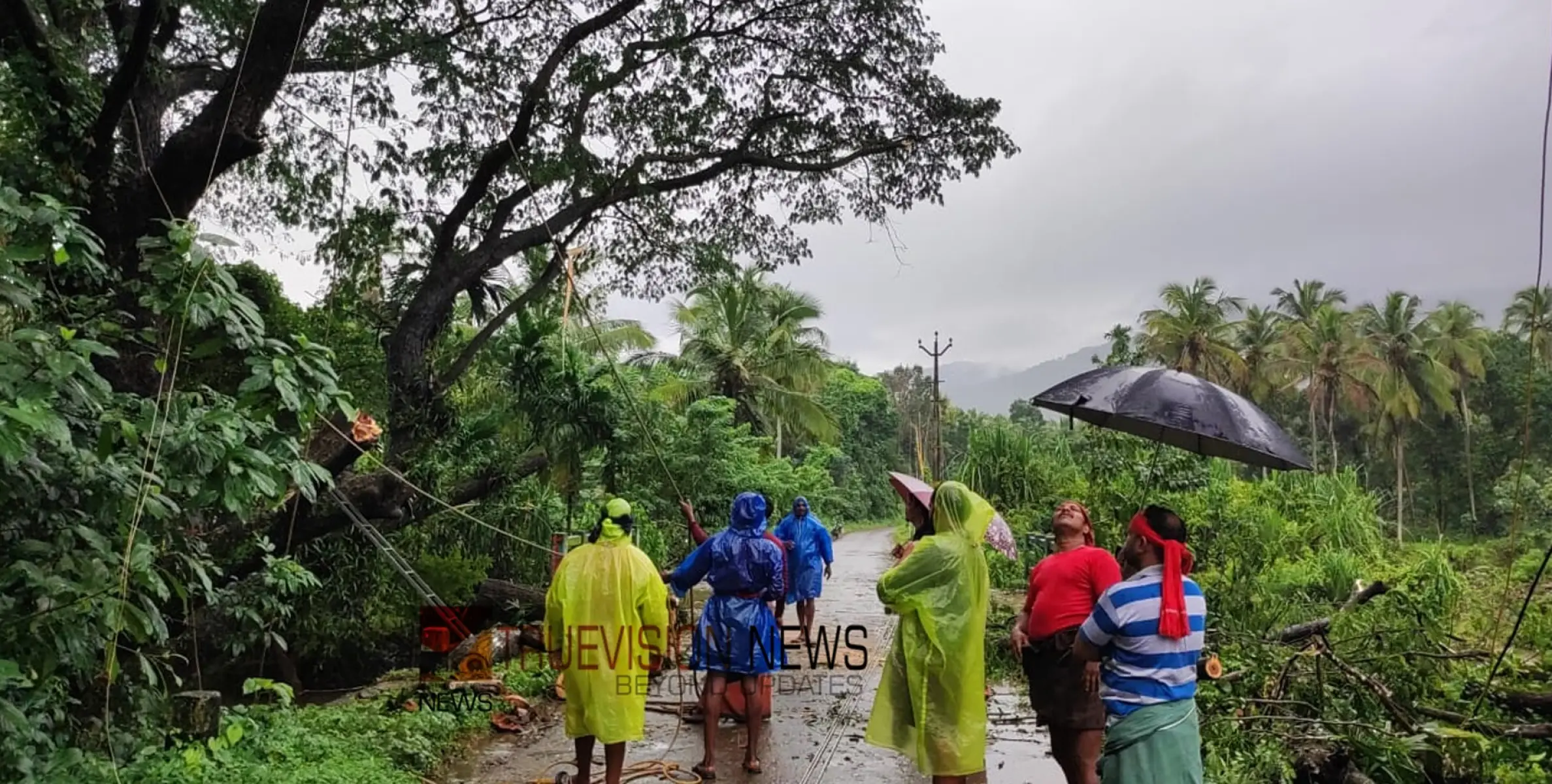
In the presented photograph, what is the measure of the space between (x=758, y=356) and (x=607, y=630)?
18.7m

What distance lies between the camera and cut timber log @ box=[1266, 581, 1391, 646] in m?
5.25

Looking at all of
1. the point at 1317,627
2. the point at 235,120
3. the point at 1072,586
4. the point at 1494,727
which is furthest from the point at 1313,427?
the point at 235,120

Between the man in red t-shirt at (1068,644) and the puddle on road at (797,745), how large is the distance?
134 cm

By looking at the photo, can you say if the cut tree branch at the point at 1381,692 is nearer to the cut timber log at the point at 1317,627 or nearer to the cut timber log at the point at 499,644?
the cut timber log at the point at 1317,627

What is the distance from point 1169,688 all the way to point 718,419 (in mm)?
11820

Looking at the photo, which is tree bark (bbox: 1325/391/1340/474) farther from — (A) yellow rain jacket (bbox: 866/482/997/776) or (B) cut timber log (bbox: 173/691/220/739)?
(B) cut timber log (bbox: 173/691/220/739)

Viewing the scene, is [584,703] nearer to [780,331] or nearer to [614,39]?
[614,39]

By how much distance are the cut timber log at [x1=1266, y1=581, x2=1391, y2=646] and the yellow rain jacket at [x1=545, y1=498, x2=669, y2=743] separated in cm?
367

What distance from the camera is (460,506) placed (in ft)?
29.3

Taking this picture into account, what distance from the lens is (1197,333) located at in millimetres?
32719

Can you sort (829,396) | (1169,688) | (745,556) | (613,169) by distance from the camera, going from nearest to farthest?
(1169,688), (745,556), (613,169), (829,396)

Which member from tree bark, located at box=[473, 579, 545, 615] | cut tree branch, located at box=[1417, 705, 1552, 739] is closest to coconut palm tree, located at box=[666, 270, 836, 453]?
tree bark, located at box=[473, 579, 545, 615]

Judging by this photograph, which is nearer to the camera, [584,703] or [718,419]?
[584,703]

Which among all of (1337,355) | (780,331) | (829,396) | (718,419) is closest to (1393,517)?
(1337,355)
